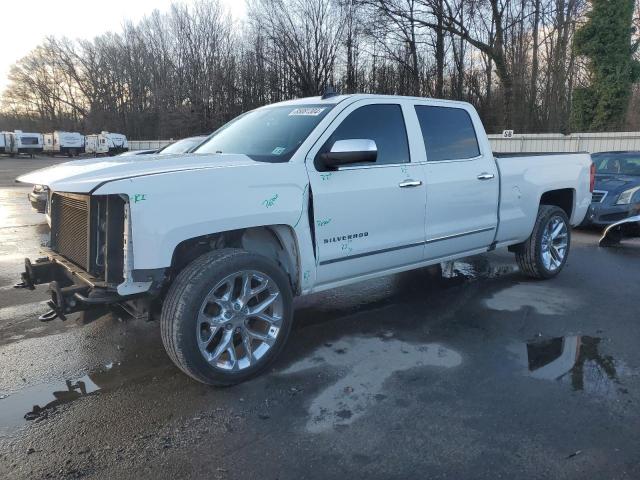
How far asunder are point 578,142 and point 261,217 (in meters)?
19.8

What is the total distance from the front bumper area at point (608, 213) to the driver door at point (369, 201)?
6354mm

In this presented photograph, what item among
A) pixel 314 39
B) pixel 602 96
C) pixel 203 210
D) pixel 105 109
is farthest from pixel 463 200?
pixel 105 109

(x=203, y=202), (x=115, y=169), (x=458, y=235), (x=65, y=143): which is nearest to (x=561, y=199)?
(x=458, y=235)

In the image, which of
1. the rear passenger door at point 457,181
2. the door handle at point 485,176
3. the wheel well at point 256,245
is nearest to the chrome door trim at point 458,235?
the rear passenger door at point 457,181

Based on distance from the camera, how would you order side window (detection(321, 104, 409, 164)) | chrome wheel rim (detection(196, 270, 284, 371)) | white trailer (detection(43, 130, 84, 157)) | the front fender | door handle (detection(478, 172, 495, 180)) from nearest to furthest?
the front fender → chrome wheel rim (detection(196, 270, 284, 371)) → side window (detection(321, 104, 409, 164)) → door handle (detection(478, 172, 495, 180)) → white trailer (detection(43, 130, 84, 157))

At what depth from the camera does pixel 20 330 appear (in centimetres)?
475

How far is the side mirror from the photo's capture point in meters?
3.85

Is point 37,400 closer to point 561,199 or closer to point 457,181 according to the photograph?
point 457,181

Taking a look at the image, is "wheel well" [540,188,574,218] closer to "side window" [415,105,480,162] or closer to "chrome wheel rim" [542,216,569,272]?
"chrome wheel rim" [542,216,569,272]

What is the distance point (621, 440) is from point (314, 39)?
3709cm

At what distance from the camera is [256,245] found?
160 inches

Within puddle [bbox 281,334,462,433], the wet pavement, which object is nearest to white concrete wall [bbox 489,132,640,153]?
the wet pavement

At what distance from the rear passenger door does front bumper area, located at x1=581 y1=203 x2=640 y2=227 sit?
5.09m

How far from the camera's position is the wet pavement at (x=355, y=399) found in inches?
109
